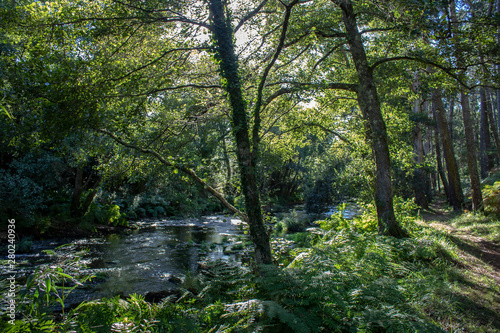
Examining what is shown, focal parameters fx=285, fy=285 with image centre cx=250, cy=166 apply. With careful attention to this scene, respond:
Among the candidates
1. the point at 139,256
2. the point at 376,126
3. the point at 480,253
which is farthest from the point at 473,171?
the point at 139,256

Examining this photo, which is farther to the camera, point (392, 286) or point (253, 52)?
point (253, 52)

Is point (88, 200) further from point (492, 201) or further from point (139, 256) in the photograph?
point (492, 201)

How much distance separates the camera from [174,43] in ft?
18.8

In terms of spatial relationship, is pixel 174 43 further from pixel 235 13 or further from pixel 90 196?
pixel 90 196

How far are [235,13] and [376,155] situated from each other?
493 cm

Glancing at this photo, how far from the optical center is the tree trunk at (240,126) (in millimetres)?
4859

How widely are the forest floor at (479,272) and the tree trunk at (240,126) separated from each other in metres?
2.75

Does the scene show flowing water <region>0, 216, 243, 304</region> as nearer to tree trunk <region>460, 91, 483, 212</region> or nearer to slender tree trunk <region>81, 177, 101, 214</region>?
slender tree trunk <region>81, 177, 101, 214</region>

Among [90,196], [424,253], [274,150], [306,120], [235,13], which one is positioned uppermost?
[235,13]

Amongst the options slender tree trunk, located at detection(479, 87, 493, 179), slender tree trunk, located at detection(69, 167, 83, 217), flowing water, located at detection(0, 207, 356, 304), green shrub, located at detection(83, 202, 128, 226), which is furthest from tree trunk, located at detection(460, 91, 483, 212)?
slender tree trunk, located at detection(69, 167, 83, 217)

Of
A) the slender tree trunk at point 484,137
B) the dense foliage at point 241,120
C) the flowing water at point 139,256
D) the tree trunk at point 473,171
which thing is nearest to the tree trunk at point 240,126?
the dense foliage at point 241,120

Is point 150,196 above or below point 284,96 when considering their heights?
below

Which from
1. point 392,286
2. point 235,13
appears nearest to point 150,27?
point 235,13

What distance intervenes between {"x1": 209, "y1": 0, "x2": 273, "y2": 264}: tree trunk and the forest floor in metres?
2.75
